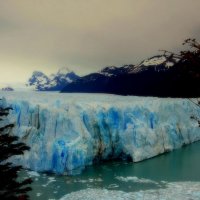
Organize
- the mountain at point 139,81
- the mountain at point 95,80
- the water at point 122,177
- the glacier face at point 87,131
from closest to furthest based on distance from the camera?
the water at point 122,177 < the glacier face at point 87,131 < the mountain at point 139,81 < the mountain at point 95,80

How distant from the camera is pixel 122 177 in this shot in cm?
1559

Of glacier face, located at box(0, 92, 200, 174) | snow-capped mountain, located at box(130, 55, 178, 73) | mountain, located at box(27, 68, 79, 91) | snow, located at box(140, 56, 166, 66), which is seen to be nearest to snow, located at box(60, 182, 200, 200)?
glacier face, located at box(0, 92, 200, 174)

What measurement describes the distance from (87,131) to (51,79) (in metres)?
145

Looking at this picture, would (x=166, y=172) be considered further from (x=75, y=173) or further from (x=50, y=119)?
(x=50, y=119)

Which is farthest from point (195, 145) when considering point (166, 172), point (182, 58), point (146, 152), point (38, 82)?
point (38, 82)

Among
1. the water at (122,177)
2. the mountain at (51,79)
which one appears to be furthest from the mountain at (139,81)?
the mountain at (51,79)

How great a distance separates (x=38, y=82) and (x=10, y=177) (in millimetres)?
156571

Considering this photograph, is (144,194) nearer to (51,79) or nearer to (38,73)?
(51,79)

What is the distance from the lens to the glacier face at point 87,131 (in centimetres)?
1645

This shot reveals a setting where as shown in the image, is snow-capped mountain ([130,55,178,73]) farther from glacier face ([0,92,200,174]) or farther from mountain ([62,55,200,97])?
glacier face ([0,92,200,174])

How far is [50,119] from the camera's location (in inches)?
707

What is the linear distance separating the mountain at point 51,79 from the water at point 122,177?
5046 inches

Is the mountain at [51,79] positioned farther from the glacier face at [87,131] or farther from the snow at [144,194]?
the snow at [144,194]

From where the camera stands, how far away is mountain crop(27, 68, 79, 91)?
15095 cm
